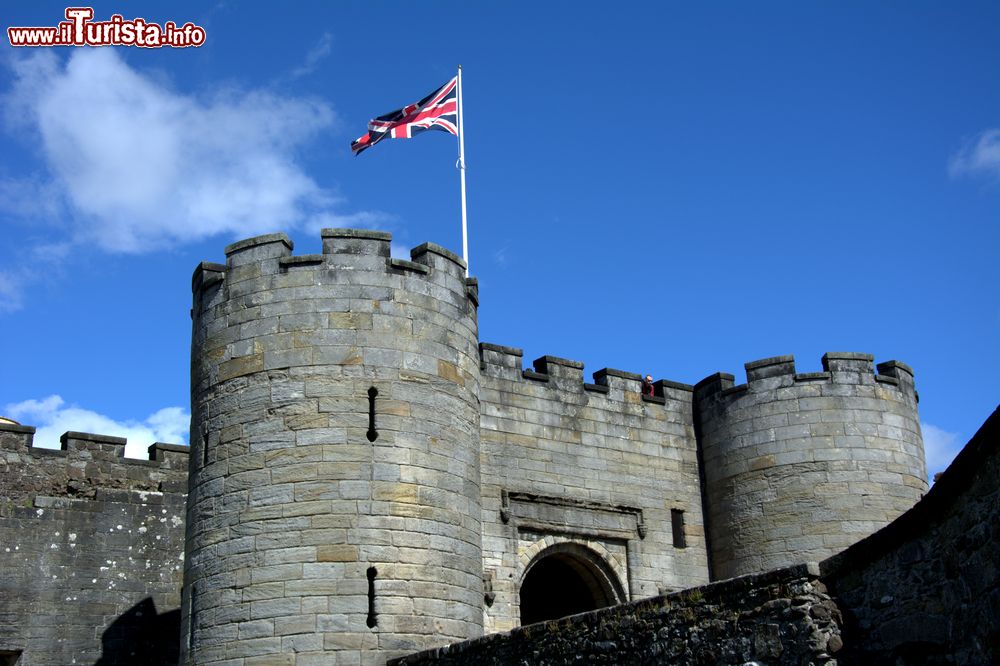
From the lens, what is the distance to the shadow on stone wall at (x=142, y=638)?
17750mm

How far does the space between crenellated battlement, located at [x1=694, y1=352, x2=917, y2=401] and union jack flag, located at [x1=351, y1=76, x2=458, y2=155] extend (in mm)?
6081

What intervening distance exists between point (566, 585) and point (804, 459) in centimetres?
408

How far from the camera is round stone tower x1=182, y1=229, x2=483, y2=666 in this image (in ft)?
40.8

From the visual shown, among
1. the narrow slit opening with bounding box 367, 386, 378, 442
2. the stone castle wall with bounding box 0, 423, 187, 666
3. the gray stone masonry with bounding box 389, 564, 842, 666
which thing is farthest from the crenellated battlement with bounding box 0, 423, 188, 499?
the gray stone masonry with bounding box 389, 564, 842, 666

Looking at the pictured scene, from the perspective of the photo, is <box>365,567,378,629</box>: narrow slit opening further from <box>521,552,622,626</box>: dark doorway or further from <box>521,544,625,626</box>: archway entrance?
<box>521,552,622,626</box>: dark doorway

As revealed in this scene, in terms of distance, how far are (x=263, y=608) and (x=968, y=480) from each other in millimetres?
7718

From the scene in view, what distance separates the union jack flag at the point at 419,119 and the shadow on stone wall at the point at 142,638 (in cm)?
787

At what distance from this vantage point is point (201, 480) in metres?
13.5

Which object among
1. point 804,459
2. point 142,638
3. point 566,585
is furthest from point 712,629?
point 142,638

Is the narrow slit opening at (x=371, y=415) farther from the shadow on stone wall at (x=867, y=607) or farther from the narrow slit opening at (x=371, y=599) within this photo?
the shadow on stone wall at (x=867, y=607)

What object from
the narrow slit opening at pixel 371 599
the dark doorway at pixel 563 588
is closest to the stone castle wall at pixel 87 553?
the dark doorway at pixel 563 588

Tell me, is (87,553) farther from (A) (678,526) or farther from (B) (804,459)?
(B) (804,459)

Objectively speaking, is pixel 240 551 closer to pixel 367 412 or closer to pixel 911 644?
pixel 367 412

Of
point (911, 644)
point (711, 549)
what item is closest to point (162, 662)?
point (711, 549)
